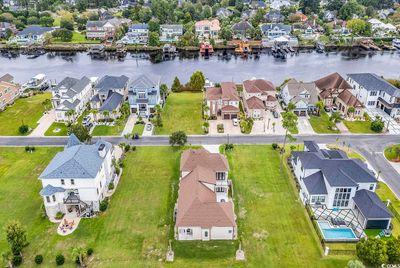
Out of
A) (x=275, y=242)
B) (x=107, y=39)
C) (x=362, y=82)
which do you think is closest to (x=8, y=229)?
(x=275, y=242)

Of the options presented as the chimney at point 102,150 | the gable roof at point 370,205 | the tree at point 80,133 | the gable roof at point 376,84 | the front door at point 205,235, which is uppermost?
the gable roof at point 376,84

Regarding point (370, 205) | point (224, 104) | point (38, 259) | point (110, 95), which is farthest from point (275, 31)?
point (38, 259)

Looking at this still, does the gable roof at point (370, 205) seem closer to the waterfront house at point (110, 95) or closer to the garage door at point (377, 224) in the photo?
the garage door at point (377, 224)

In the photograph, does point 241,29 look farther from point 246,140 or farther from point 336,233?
point 336,233

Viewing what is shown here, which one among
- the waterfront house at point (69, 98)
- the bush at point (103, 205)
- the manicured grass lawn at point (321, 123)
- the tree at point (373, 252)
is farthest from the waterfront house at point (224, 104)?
the tree at point (373, 252)

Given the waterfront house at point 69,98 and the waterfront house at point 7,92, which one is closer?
the waterfront house at point 69,98

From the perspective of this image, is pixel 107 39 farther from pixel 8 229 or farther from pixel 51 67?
pixel 8 229
